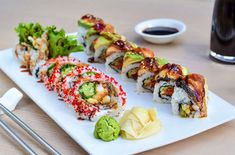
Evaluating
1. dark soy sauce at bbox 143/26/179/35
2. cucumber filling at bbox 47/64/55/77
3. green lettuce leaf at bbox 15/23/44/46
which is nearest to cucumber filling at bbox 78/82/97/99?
cucumber filling at bbox 47/64/55/77

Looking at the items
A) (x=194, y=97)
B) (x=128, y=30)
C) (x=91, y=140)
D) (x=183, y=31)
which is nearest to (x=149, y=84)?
(x=194, y=97)

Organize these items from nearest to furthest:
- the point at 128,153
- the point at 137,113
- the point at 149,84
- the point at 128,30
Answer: the point at 128,153 < the point at 137,113 < the point at 149,84 < the point at 128,30

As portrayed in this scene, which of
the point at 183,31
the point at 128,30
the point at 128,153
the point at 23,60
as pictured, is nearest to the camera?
the point at 128,153

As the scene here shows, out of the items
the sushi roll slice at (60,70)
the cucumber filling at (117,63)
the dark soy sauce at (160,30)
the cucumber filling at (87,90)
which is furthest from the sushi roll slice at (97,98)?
the dark soy sauce at (160,30)

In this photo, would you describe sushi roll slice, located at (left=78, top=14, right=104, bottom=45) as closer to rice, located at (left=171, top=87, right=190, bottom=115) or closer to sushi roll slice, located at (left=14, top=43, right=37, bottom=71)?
sushi roll slice, located at (left=14, top=43, right=37, bottom=71)

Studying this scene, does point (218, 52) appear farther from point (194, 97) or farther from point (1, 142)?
point (1, 142)

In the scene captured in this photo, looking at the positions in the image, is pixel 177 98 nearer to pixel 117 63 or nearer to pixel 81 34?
pixel 117 63

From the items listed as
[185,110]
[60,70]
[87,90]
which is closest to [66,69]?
[60,70]

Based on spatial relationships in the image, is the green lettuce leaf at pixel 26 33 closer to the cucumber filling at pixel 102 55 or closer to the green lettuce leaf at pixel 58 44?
the green lettuce leaf at pixel 58 44
